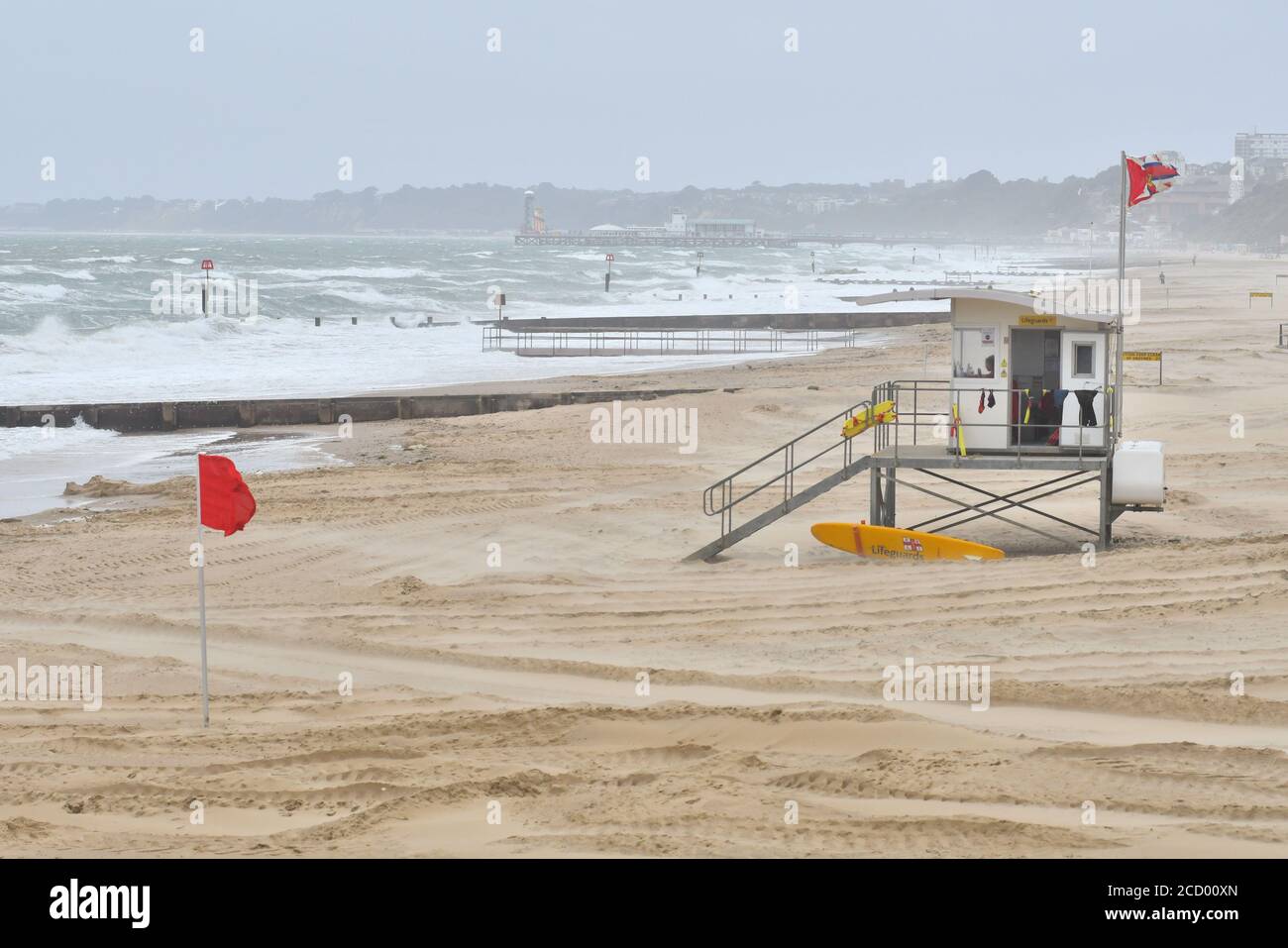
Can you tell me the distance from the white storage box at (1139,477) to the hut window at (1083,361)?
46.4 inches

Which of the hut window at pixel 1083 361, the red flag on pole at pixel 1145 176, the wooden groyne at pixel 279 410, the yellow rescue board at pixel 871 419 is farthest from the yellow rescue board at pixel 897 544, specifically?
the wooden groyne at pixel 279 410

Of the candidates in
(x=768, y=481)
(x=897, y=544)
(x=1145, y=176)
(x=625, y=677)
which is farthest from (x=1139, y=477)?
(x=625, y=677)

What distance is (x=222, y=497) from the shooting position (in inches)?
483

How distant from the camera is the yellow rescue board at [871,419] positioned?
18.5 metres

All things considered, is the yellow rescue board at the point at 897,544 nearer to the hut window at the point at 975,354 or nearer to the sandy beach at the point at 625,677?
the sandy beach at the point at 625,677

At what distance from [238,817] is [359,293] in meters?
81.3

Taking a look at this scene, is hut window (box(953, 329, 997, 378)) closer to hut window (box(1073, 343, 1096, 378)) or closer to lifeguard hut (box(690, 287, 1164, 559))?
lifeguard hut (box(690, 287, 1164, 559))

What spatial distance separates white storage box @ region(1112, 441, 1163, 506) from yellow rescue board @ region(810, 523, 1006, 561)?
162 cm

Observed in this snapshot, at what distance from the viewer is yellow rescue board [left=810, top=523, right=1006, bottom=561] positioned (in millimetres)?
17641

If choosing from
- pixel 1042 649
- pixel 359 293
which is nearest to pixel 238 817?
pixel 1042 649

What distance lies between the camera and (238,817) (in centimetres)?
938

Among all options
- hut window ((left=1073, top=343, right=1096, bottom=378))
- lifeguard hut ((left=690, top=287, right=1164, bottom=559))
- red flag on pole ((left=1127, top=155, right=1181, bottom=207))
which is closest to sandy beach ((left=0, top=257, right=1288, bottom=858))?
lifeguard hut ((left=690, top=287, right=1164, bottom=559))

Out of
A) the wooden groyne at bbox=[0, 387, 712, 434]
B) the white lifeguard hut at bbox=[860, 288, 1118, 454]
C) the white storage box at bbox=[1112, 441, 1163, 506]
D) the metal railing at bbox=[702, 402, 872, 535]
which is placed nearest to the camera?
the white storage box at bbox=[1112, 441, 1163, 506]
